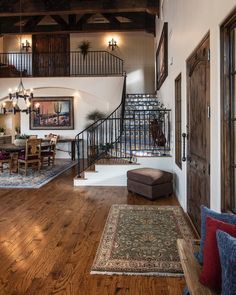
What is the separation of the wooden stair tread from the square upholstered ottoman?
302cm

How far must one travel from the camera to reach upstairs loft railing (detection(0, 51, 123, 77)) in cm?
1164

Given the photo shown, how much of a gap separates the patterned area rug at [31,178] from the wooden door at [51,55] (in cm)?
488

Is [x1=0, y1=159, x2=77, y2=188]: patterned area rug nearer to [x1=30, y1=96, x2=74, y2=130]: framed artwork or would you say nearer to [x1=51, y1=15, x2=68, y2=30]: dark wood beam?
[x1=30, y1=96, x2=74, y2=130]: framed artwork

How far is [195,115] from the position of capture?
11.5 ft

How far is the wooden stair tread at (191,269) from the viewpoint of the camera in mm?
1432

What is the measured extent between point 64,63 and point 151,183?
8576mm

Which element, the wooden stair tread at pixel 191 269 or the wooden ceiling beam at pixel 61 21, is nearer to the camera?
the wooden stair tread at pixel 191 269

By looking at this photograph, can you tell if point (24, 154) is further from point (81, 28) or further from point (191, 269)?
point (191, 269)

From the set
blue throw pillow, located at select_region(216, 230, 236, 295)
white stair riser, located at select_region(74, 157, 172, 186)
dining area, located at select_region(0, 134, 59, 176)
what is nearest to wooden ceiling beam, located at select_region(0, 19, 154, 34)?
dining area, located at select_region(0, 134, 59, 176)

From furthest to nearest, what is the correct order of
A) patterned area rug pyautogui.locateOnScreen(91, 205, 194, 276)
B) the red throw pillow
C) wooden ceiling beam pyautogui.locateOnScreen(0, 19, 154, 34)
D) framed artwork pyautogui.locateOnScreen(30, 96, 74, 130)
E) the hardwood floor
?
framed artwork pyautogui.locateOnScreen(30, 96, 74, 130) < wooden ceiling beam pyautogui.locateOnScreen(0, 19, 154, 34) < patterned area rug pyautogui.locateOnScreen(91, 205, 194, 276) < the hardwood floor < the red throw pillow

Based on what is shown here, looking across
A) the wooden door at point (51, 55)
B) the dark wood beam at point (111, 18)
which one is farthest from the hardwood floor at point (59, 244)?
the dark wood beam at point (111, 18)

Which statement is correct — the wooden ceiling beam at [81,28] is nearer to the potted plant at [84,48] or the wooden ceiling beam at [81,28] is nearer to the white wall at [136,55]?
the potted plant at [84,48]

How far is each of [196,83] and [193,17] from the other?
32.8 inches

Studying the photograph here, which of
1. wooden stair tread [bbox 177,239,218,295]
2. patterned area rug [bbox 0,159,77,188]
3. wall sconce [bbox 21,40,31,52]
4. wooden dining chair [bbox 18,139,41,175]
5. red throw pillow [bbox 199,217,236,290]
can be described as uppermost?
wall sconce [bbox 21,40,31,52]
